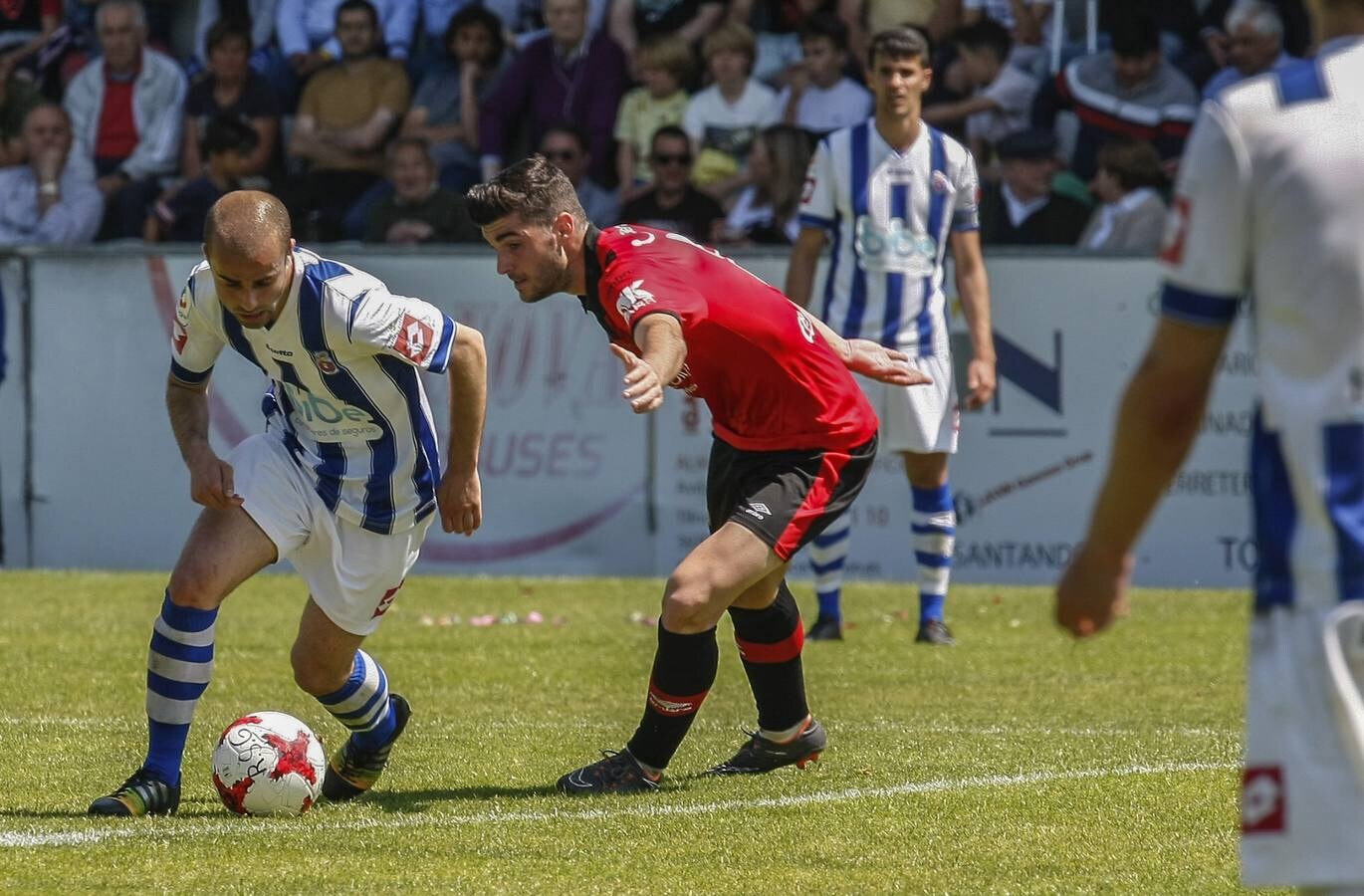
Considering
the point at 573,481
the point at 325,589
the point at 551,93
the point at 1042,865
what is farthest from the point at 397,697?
the point at 551,93

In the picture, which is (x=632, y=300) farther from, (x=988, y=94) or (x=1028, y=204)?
(x=988, y=94)

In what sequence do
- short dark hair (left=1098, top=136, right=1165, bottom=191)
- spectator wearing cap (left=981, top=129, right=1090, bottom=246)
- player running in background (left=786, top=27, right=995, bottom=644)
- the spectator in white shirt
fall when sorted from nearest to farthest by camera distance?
player running in background (left=786, top=27, right=995, bottom=644) → short dark hair (left=1098, top=136, right=1165, bottom=191) → spectator wearing cap (left=981, top=129, right=1090, bottom=246) → the spectator in white shirt

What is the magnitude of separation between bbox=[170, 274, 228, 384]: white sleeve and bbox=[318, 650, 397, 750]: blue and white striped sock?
942 millimetres

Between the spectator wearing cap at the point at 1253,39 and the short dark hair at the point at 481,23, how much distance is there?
5.56m

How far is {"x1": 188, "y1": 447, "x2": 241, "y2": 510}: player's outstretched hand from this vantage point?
558cm

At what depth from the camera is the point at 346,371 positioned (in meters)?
5.71

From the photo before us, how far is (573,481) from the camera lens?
42.3 feet

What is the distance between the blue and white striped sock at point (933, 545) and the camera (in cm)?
967

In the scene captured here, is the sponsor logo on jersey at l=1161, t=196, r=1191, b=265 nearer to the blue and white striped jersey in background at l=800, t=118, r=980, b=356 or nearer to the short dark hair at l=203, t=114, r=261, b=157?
the blue and white striped jersey in background at l=800, t=118, r=980, b=356

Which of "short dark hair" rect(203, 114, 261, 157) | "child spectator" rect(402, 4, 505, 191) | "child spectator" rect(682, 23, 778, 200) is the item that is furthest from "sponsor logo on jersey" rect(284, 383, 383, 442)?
"short dark hair" rect(203, 114, 261, 157)

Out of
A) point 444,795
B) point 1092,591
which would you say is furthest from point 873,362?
point 1092,591

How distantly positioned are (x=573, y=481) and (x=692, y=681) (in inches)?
278

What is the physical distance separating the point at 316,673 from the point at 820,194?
461 centimetres

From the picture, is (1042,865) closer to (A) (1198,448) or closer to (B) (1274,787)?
(B) (1274,787)
